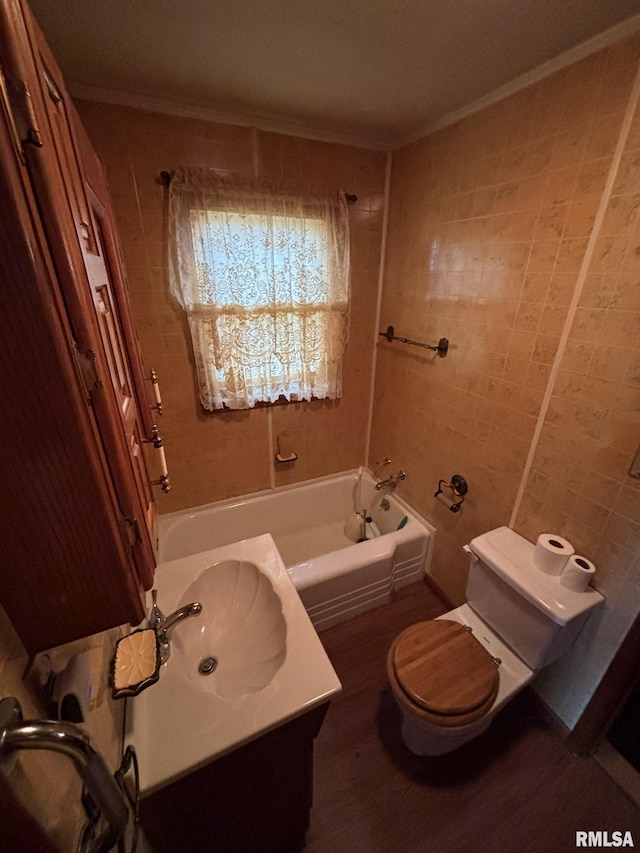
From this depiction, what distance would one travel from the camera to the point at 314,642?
37.8 inches

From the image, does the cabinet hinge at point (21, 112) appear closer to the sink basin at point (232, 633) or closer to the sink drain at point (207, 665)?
the sink basin at point (232, 633)

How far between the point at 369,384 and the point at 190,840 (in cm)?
216

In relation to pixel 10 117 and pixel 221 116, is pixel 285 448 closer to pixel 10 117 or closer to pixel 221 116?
pixel 221 116

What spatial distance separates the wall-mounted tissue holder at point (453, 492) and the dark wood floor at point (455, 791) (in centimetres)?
87

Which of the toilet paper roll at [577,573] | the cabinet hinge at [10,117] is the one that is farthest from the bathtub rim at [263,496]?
the cabinet hinge at [10,117]

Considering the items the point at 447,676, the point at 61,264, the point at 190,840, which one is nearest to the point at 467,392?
the point at 447,676

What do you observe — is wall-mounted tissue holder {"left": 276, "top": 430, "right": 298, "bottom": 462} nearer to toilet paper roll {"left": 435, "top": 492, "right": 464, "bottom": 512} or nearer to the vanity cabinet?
toilet paper roll {"left": 435, "top": 492, "right": 464, "bottom": 512}

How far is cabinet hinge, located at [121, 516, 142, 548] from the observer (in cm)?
59

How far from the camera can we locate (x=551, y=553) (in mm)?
1240

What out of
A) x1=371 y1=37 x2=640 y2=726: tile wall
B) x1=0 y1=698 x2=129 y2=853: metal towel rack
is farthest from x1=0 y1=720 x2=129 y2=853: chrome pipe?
x1=371 y1=37 x2=640 y2=726: tile wall

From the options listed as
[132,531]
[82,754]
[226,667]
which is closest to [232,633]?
[226,667]

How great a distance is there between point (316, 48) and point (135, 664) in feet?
6.17

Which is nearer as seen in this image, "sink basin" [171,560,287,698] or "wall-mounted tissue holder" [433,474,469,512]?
"sink basin" [171,560,287,698]

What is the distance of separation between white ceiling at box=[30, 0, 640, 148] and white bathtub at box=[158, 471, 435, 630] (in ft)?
6.66
